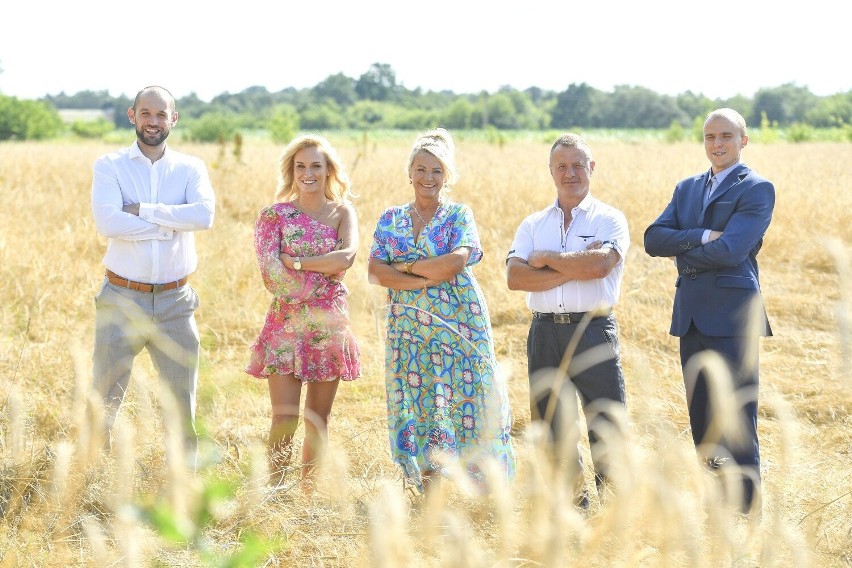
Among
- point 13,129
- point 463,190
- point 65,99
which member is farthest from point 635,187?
point 65,99

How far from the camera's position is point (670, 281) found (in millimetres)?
8812

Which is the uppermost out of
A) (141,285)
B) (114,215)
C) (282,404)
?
(114,215)

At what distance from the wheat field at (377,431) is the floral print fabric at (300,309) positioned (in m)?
0.28

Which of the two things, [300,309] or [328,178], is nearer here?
[300,309]

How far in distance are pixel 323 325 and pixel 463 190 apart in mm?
10186

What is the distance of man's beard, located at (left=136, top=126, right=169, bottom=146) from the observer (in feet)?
14.3

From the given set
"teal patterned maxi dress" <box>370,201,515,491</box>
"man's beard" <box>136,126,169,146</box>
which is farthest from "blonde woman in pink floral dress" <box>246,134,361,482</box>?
"man's beard" <box>136,126,169,146</box>

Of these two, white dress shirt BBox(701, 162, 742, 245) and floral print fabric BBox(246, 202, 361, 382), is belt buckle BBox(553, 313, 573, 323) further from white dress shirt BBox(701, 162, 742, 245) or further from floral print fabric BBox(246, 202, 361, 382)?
floral print fabric BBox(246, 202, 361, 382)

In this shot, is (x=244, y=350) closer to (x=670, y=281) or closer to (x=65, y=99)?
(x=670, y=281)

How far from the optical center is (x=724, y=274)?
4105 mm

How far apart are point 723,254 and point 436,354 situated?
1382 mm

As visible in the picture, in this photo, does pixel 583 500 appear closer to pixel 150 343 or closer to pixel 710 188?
pixel 710 188

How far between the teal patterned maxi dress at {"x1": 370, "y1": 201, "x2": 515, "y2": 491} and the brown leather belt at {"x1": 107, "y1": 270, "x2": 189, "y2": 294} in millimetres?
983

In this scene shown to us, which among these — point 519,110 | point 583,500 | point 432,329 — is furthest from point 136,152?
point 519,110
